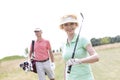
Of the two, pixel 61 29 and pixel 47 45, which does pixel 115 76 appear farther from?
pixel 61 29

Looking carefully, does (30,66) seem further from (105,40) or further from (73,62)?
(105,40)

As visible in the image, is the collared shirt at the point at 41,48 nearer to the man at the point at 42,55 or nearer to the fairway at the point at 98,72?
the man at the point at 42,55

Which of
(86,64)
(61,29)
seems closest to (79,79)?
(86,64)

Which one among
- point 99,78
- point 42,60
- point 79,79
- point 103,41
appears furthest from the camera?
point 103,41

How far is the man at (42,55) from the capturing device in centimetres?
1220

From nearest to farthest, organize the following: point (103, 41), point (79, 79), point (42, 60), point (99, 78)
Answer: point (79, 79) < point (42, 60) < point (99, 78) < point (103, 41)

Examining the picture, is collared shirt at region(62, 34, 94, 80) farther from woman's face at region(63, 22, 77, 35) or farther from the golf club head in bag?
the golf club head in bag

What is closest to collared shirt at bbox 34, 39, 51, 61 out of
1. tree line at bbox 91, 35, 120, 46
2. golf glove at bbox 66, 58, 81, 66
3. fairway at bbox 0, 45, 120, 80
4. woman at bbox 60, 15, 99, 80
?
fairway at bbox 0, 45, 120, 80

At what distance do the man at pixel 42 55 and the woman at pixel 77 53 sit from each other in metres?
6.29

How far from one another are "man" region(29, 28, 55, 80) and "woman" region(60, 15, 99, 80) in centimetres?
629

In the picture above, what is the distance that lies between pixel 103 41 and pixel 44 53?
158ft

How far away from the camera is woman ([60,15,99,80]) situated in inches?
216

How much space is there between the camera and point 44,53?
40.5 feet

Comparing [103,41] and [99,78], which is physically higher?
[99,78]
